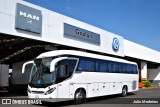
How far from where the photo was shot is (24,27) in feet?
58.0

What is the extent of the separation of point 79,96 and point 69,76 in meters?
1.49

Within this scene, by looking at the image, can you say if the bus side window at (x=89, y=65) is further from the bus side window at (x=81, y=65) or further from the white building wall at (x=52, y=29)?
the white building wall at (x=52, y=29)

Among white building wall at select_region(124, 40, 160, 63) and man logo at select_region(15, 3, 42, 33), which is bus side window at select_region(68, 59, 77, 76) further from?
white building wall at select_region(124, 40, 160, 63)

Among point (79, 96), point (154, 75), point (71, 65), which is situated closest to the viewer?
point (71, 65)

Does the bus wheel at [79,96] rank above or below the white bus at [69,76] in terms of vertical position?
below

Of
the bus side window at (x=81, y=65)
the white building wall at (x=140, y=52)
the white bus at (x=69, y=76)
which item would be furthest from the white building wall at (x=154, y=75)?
the bus side window at (x=81, y=65)

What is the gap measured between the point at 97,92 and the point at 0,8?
824 cm

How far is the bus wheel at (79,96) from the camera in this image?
14.1 m

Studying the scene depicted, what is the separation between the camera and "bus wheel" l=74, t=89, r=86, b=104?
14062mm

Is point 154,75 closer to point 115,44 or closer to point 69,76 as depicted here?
point 115,44

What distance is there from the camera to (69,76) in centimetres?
1356

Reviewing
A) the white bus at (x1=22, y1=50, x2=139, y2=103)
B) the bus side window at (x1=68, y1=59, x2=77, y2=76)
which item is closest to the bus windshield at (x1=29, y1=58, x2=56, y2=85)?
the white bus at (x1=22, y1=50, x2=139, y2=103)

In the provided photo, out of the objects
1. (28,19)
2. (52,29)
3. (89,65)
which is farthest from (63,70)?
(52,29)

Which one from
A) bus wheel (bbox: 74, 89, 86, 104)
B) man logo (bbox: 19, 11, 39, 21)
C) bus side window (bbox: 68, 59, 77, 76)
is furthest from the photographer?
man logo (bbox: 19, 11, 39, 21)
